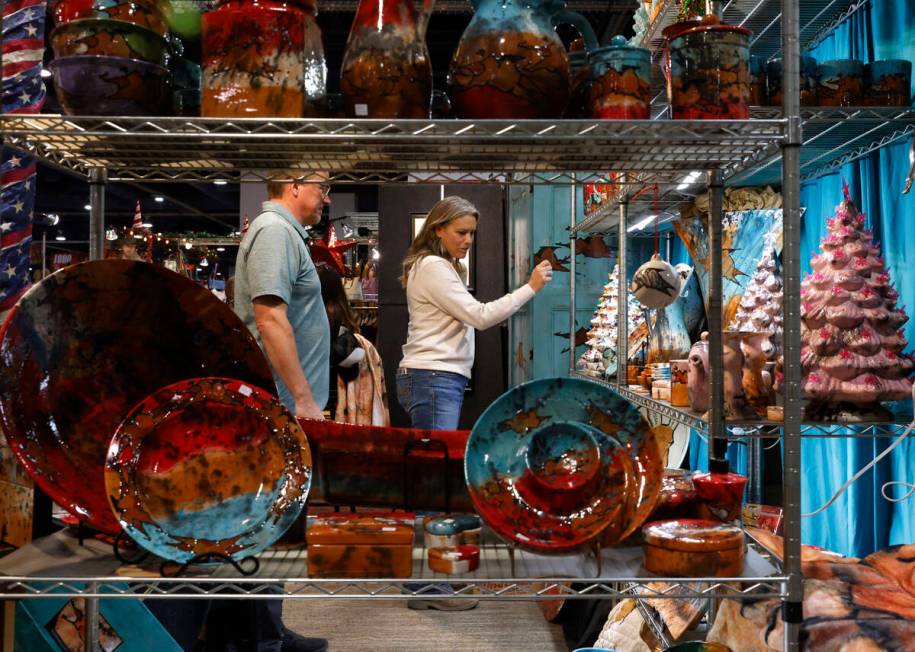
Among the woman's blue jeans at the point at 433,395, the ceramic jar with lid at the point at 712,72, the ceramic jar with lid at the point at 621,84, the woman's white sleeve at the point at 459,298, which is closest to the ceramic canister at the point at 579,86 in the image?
the ceramic jar with lid at the point at 621,84

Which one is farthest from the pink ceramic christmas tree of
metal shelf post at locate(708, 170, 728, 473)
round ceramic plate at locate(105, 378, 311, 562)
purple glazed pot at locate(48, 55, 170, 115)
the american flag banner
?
the american flag banner

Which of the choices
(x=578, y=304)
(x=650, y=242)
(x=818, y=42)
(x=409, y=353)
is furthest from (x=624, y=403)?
(x=578, y=304)

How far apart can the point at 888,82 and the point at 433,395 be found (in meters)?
1.68

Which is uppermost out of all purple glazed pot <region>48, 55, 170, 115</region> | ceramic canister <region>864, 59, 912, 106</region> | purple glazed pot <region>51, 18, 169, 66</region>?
ceramic canister <region>864, 59, 912, 106</region>

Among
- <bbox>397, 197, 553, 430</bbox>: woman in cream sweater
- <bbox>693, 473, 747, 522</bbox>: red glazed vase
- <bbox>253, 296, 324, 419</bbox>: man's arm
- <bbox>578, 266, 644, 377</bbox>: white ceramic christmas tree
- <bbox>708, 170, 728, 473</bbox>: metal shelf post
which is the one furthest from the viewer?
<bbox>578, 266, 644, 377</bbox>: white ceramic christmas tree

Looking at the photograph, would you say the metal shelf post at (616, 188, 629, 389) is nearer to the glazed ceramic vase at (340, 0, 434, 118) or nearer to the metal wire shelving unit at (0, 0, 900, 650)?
the metal wire shelving unit at (0, 0, 900, 650)

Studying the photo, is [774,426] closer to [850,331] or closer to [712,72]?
[850,331]

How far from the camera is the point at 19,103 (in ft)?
6.04

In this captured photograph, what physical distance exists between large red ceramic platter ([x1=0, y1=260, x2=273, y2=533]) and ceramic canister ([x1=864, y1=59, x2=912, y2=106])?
1.85 meters

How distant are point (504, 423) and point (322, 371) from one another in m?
1.16

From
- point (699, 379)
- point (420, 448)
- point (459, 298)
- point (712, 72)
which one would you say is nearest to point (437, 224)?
point (459, 298)

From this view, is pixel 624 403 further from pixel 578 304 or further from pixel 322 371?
pixel 578 304

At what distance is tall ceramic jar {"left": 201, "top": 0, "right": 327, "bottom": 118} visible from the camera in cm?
122

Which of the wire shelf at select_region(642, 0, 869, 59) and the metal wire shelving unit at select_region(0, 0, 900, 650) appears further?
the wire shelf at select_region(642, 0, 869, 59)
